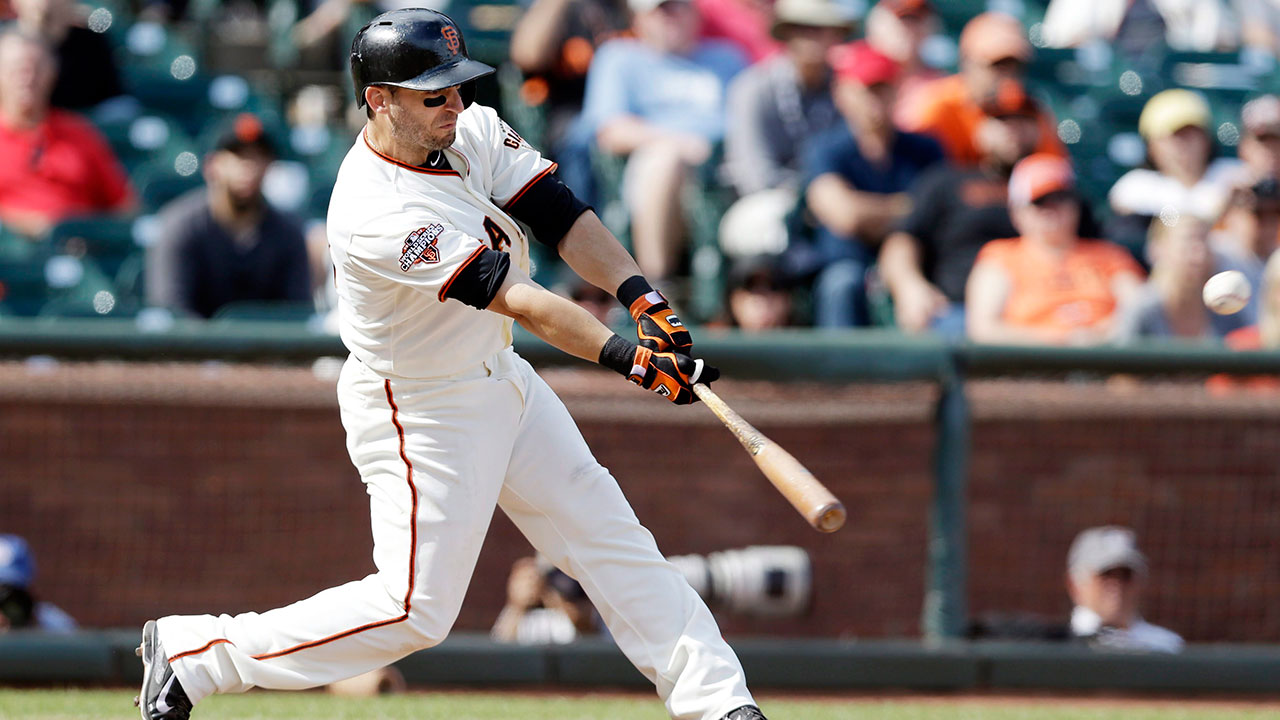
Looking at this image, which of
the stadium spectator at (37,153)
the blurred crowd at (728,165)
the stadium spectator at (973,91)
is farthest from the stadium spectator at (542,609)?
the stadium spectator at (973,91)

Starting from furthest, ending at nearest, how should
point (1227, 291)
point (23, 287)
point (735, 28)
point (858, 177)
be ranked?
point (735, 28) → point (858, 177) → point (23, 287) → point (1227, 291)

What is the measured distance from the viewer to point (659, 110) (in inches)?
283

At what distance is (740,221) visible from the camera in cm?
667

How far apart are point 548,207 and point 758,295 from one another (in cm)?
263

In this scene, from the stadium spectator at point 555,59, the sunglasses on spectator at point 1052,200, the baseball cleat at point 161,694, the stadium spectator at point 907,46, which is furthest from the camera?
the stadium spectator at point 907,46

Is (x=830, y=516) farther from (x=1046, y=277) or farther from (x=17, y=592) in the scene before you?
(x=1046, y=277)

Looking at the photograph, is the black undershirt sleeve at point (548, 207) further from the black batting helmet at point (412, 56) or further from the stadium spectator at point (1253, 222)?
the stadium spectator at point (1253, 222)

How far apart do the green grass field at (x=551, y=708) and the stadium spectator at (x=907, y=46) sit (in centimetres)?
328

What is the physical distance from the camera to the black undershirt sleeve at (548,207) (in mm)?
3506

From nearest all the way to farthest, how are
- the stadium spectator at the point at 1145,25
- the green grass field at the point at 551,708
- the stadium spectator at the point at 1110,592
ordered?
the green grass field at the point at 551,708
the stadium spectator at the point at 1110,592
the stadium spectator at the point at 1145,25

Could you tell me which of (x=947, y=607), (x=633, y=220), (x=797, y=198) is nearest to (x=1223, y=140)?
(x=797, y=198)

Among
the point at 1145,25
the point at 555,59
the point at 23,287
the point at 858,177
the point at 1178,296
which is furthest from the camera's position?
the point at 1145,25

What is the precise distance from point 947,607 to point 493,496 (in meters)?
2.35

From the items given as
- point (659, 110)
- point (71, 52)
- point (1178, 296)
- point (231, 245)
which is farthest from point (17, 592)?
point (1178, 296)
